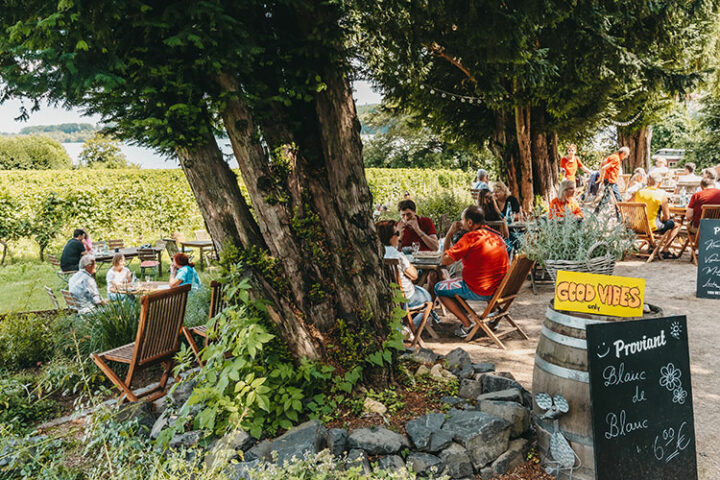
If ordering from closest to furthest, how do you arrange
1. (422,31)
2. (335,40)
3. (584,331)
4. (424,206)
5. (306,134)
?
→ (584,331) → (335,40) → (306,134) → (422,31) → (424,206)

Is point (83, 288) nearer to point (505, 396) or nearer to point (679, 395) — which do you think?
point (505, 396)

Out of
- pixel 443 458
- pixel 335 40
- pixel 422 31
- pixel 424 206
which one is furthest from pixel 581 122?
pixel 443 458

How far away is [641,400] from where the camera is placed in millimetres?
2480

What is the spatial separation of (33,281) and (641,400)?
837 cm

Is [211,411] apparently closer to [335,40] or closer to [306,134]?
[306,134]

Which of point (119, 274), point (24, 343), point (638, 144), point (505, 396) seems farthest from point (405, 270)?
point (638, 144)

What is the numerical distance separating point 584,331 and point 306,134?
2157 mm

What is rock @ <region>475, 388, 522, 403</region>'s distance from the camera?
310cm

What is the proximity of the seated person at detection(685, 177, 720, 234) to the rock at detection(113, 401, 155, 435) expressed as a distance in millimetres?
8519

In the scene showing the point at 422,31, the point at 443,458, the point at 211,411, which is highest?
the point at 422,31

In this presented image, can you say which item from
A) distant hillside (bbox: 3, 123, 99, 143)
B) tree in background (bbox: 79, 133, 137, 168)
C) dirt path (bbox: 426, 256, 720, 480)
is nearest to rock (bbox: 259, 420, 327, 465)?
dirt path (bbox: 426, 256, 720, 480)

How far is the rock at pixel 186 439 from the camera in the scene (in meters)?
2.92

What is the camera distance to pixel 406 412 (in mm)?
3141

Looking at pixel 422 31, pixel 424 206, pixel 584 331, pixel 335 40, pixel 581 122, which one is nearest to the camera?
pixel 584 331
